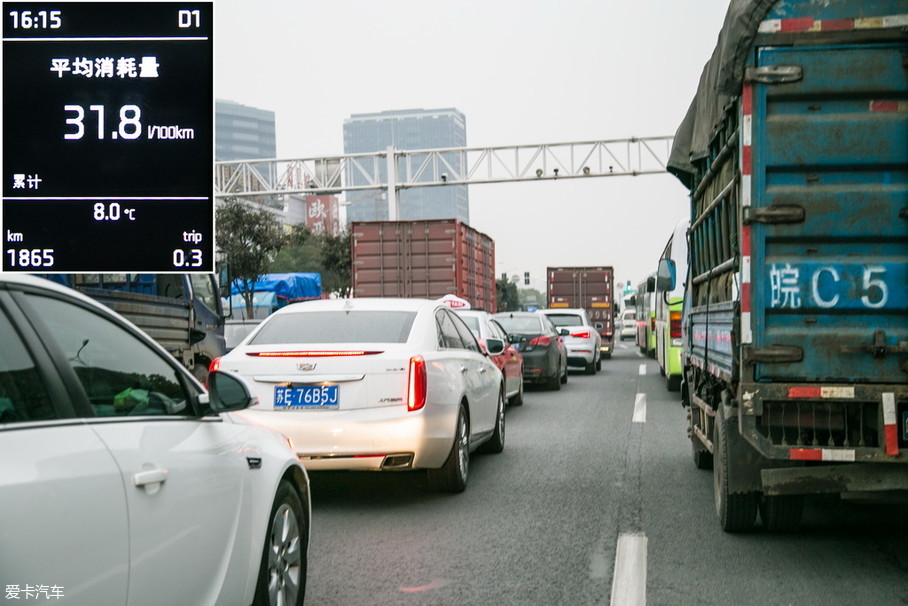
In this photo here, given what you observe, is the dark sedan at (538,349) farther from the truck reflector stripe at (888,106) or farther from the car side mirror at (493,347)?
the truck reflector stripe at (888,106)

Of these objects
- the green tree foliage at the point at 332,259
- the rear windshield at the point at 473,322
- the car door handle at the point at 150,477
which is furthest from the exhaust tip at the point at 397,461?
the green tree foliage at the point at 332,259

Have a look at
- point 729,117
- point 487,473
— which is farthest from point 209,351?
point 729,117

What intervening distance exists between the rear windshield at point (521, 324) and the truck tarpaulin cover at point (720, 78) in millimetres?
11036

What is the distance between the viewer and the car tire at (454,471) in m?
7.99

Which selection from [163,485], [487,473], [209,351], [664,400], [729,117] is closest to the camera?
[163,485]

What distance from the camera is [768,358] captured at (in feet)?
18.3

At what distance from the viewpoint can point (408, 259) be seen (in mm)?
27297

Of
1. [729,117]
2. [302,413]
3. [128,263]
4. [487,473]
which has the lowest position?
[487,473]

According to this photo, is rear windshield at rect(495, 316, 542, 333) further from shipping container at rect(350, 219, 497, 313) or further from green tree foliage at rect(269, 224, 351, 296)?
green tree foliage at rect(269, 224, 351, 296)

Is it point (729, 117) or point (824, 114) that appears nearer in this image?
point (824, 114)

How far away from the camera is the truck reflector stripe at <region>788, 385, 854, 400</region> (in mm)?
5457

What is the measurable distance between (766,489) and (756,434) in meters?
0.32

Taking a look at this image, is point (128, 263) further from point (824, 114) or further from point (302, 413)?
point (824, 114)

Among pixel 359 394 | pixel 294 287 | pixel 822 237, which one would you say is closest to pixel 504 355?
pixel 359 394
